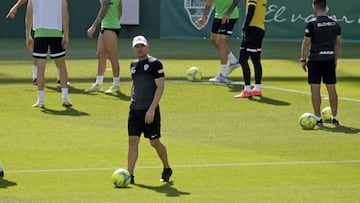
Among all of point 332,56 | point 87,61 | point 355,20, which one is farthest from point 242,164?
point 355,20

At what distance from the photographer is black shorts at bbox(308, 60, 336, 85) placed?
1689cm

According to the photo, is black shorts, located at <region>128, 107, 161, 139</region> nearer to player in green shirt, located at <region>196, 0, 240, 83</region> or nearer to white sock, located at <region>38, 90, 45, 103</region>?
white sock, located at <region>38, 90, 45, 103</region>

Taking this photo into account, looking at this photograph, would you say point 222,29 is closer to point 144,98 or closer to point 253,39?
point 253,39

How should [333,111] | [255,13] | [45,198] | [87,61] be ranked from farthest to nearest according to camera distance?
[87,61], [255,13], [333,111], [45,198]

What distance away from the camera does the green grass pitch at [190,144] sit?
1190cm

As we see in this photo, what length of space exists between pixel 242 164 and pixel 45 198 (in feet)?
10.2

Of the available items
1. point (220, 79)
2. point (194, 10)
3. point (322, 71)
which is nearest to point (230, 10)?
point (220, 79)

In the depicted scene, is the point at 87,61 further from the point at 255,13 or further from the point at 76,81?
the point at 255,13

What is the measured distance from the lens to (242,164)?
13.6 metres

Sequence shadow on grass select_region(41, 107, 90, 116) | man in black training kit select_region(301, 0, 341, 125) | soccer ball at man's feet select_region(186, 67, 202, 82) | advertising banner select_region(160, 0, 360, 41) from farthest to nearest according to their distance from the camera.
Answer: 1. advertising banner select_region(160, 0, 360, 41)
2. soccer ball at man's feet select_region(186, 67, 202, 82)
3. shadow on grass select_region(41, 107, 90, 116)
4. man in black training kit select_region(301, 0, 341, 125)

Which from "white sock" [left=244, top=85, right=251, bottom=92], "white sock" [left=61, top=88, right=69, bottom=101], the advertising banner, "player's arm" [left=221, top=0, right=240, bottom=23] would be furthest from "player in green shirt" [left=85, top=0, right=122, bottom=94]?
the advertising banner

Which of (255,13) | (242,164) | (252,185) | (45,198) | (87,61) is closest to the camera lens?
(45,198)

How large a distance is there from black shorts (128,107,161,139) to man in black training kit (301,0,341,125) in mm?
4883

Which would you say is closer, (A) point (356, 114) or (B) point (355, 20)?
(A) point (356, 114)
